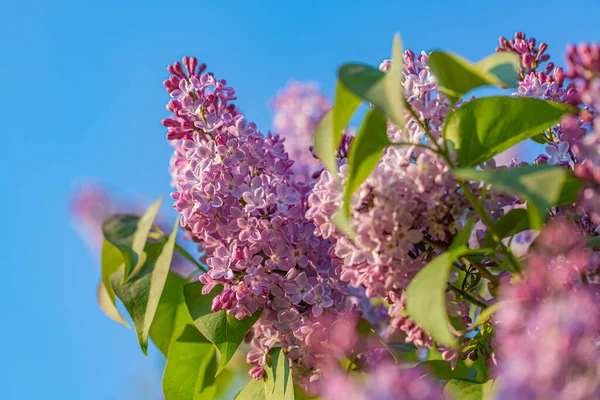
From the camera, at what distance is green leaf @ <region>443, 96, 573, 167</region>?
2.55 ft

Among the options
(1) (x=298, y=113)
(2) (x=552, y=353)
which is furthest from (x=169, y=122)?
(1) (x=298, y=113)

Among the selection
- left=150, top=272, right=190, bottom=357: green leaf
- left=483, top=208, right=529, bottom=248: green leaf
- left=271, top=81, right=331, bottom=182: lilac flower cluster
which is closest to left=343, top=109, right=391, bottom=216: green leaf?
left=483, top=208, right=529, bottom=248: green leaf

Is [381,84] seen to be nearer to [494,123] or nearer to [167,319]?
[494,123]

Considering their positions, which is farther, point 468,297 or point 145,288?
point 145,288

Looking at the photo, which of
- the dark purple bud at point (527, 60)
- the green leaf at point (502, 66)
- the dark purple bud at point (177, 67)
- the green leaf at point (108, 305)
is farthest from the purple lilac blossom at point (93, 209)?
the green leaf at point (502, 66)

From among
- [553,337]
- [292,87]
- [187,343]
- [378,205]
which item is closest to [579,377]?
[553,337]

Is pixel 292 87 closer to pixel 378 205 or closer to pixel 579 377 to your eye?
pixel 378 205

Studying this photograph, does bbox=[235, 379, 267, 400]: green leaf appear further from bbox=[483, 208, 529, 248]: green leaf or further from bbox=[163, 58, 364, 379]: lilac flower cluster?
bbox=[483, 208, 529, 248]: green leaf

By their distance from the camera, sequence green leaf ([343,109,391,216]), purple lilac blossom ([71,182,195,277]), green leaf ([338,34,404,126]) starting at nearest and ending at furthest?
green leaf ([338,34,404,126])
green leaf ([343,109,391,216])
purple lilac blossom ([71,182,195,277])

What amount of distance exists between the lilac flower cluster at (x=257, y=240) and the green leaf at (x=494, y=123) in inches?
10.8

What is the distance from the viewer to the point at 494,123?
79 cm

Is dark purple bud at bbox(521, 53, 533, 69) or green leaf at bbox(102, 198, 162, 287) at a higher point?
green leaf at bbox(102, 198, 162, 287)

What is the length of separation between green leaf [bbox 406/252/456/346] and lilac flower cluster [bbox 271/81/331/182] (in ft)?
4.92

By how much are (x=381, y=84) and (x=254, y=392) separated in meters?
0.59
